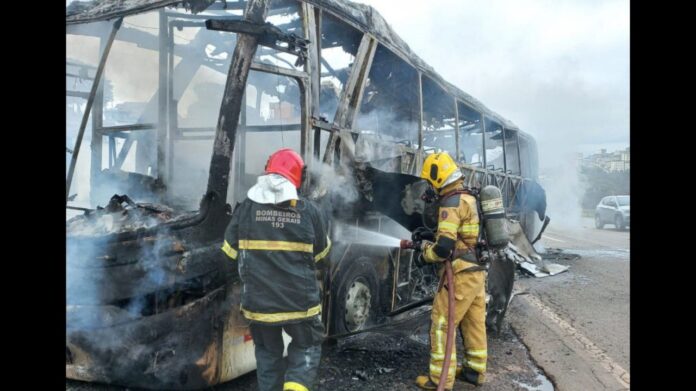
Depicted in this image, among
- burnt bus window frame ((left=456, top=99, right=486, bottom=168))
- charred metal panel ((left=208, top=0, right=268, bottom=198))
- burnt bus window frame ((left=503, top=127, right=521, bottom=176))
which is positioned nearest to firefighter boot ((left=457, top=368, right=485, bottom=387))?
charred metal panel ((left=208, top=0, right=268, bottom=198))

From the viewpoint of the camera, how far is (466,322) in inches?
146

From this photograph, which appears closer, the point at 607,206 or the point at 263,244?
the point at 263,244

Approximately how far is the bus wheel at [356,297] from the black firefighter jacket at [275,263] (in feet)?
4.53

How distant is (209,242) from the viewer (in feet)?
10.2

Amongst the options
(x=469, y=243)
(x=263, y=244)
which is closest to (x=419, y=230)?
(x=469, y=243)

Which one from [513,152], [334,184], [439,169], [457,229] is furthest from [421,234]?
[513,152]

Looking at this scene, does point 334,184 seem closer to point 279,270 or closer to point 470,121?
point 279,270

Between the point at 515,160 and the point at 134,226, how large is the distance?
10.1 metres

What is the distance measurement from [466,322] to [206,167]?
3.41 m

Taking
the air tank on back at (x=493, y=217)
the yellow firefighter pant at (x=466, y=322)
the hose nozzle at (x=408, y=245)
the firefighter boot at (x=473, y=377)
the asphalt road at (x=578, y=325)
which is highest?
the air tank on back at (x=493, y=217)

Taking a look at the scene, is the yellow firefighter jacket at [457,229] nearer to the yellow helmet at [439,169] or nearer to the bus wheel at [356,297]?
the yellow helmet at [439,169]

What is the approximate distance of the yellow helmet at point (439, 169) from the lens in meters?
3.64

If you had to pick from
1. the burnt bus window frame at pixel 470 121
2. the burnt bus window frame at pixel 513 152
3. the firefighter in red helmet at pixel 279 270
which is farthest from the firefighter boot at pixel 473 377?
the burnt bus window frame at pixel 513 152
